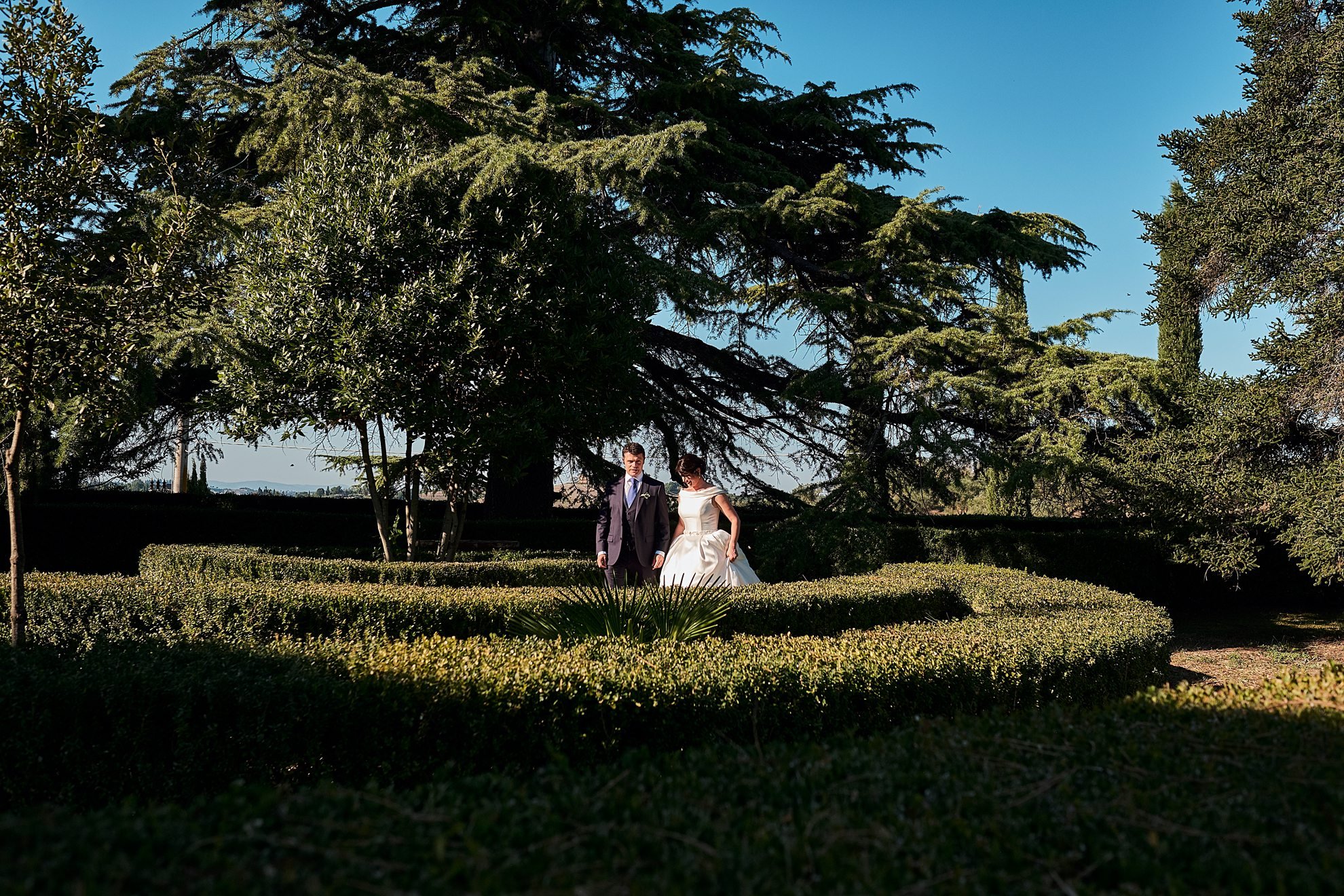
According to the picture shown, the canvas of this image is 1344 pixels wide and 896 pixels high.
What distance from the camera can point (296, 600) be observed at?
24.5 feet

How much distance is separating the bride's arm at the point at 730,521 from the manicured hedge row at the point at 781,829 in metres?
5.33

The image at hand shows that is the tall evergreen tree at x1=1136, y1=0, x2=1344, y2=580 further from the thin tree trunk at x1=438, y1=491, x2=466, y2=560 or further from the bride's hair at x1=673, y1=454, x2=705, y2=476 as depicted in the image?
the thin tree trunk at x1=438, y1=491, x2=466, y2=560

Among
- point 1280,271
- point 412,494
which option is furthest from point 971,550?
point 412,494

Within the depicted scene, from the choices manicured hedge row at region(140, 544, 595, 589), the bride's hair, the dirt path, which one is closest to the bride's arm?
the bride's hair

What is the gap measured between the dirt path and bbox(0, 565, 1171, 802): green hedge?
16.3 ft

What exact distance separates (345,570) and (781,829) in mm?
7892

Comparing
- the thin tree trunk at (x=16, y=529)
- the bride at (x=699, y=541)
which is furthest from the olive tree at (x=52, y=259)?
the bride at (x=699, y=541)

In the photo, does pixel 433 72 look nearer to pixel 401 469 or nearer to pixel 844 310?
pixel 401 469

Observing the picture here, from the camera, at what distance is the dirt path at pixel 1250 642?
9.31 metres

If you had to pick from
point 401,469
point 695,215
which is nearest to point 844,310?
point 695,215

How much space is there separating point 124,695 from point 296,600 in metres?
3.06

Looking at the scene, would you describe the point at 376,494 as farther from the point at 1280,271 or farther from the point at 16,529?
the point at 1280,271

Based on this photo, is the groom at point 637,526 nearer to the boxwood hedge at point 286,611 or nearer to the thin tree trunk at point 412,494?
the boxwood hedge at point 286,611

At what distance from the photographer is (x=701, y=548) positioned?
9.35m
